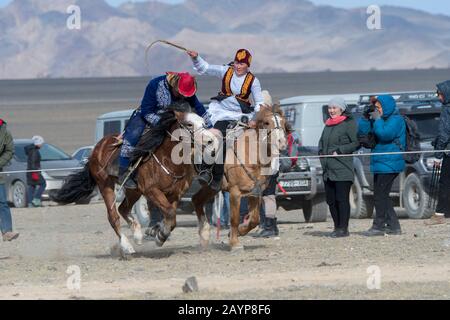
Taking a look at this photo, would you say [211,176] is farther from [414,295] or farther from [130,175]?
[414,295]

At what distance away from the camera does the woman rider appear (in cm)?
1523

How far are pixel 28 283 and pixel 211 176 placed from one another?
124 inches

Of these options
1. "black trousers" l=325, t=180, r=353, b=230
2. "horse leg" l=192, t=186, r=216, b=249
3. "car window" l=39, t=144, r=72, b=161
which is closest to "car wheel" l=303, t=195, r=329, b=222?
"black trousers" l=325, t=180, r=353, b=230

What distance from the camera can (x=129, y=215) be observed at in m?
15.8

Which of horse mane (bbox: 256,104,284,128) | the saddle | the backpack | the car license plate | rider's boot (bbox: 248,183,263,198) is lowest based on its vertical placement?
the car license plate

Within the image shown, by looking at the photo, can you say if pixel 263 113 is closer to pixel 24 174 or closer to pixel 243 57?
pixel 243 57

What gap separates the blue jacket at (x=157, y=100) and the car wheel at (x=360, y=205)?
283 inches

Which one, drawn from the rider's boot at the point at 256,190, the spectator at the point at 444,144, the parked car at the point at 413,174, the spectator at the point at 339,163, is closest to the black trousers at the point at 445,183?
the spectator at the point at 444,144

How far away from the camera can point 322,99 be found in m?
25.8

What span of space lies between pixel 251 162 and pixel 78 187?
8.77 feet

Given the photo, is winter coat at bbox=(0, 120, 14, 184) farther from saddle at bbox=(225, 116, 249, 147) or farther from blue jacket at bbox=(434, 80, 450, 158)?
blue jacket at bbox=(434, 80, 450, 158)

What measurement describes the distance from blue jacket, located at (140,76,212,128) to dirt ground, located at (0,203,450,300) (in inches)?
67.1

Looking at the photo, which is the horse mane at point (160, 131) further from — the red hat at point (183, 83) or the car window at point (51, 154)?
the car window at point (51, 154)
